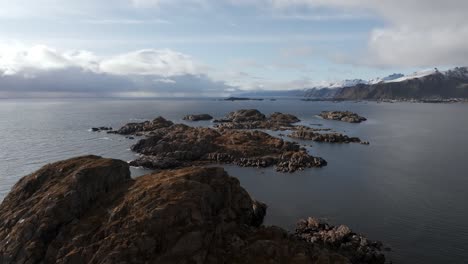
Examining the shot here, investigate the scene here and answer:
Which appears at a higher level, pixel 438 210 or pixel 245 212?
Answer: pixel 245 212

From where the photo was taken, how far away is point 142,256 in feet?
141

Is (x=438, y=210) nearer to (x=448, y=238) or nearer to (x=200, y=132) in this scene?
(x=448, y=238)

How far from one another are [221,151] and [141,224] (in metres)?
72.3

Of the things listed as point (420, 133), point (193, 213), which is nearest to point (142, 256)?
point (193, 213)

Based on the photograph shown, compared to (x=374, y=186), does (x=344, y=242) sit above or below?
above

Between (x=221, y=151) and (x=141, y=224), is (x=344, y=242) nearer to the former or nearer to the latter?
(x=141, y=224)

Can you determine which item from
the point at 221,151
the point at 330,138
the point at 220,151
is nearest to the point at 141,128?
the point at 220,151

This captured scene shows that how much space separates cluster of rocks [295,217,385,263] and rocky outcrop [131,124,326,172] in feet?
135

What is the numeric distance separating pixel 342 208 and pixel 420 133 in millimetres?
126568

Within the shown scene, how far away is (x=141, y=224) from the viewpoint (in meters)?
45.9

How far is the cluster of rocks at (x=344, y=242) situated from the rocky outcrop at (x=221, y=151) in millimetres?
41151

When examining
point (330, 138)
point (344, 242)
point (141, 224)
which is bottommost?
point (344, 242)

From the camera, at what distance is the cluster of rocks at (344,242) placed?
51.0m

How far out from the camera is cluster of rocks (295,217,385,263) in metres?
51.0
